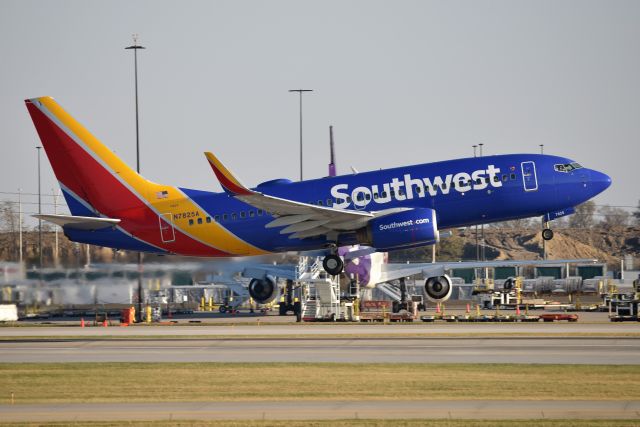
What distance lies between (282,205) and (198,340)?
9367mm

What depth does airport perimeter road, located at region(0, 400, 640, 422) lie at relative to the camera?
27.4 meters

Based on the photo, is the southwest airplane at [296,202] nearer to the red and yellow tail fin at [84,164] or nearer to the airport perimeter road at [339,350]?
the red and yellow tail fin at [84,164]

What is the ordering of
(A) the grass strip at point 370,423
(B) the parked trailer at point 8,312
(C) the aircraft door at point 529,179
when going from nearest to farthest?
(A) the grass strip at point 370,423
(C) the aircraft door at point 529,179
(B) the parked trailer at point 8,312

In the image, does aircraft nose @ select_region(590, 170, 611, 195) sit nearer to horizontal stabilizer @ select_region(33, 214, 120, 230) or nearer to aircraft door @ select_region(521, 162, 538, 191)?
aircraft door @ select_region(521, 162, 538, 191)

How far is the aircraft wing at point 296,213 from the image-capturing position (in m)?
54.6

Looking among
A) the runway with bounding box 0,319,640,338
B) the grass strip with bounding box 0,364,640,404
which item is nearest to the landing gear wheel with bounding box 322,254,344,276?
the runway with bounding box 0,319,640,338

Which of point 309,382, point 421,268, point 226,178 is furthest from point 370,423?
point 421,268

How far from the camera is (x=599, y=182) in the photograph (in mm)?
58281

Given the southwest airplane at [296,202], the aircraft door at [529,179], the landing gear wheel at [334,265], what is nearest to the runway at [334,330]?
the landing gear wheel at [334,265]

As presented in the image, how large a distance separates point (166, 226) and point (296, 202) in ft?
30.9

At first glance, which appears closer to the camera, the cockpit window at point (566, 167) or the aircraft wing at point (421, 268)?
the cockpit window at point (566, 167)

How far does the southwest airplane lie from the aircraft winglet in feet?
0.20

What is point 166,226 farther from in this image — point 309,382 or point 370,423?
point 370,423

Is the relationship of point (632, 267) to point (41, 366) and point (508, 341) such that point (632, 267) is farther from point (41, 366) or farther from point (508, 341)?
point (41, 366)
